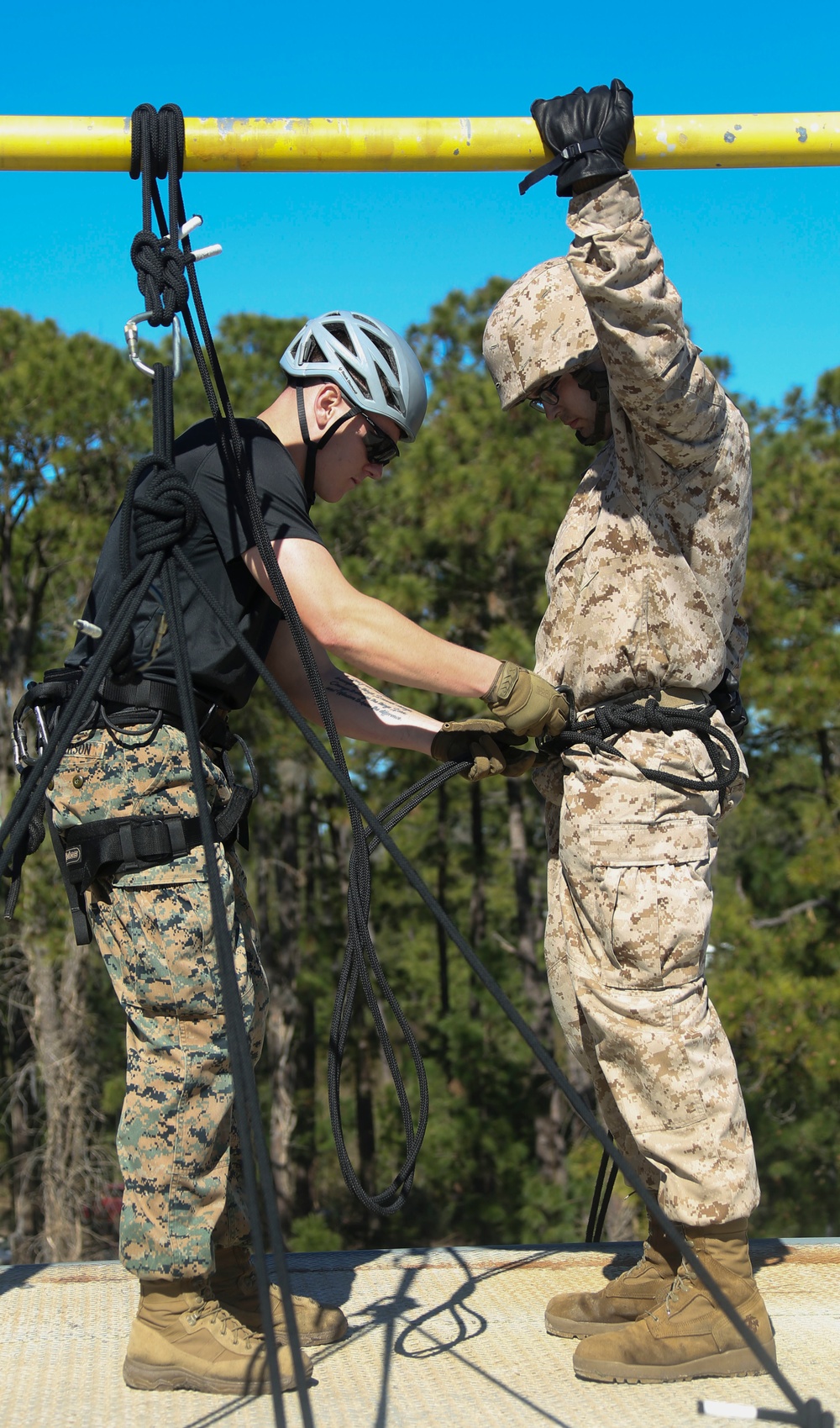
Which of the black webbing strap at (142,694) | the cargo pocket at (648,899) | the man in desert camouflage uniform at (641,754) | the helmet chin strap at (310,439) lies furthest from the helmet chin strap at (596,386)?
the black webbing strap at (142,694)

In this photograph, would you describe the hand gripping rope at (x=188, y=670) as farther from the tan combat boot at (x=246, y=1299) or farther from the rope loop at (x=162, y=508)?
the tan combat boot at (x=246, y=1299)

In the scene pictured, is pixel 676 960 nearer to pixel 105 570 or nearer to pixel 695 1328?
pixel 695 1328

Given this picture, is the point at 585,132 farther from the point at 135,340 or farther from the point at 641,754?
the point at 641,754

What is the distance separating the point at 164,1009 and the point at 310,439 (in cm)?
129

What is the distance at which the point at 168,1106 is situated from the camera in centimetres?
235

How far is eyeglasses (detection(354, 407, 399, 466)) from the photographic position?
273cm

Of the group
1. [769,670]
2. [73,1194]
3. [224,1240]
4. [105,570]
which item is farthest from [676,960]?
[73,1194]

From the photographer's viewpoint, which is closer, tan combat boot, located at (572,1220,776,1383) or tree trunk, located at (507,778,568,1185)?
tan combat boot, located at (572,1220,776,1383)

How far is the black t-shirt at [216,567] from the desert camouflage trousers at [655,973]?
2.54ft

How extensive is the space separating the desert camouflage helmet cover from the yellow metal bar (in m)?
0.25

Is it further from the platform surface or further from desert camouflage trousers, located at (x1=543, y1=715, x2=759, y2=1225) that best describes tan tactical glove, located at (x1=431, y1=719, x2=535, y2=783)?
the platform surface

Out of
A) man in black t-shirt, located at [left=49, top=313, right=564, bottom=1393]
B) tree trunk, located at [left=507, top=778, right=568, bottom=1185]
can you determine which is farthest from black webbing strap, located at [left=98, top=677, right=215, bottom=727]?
tree trunk, located at [left=507, top=778, right=568, bottom=1185]

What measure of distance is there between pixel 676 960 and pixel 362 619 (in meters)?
0.94

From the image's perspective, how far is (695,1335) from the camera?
2.34 meters
